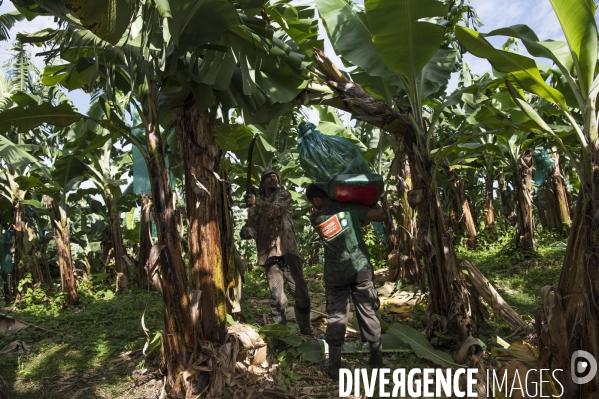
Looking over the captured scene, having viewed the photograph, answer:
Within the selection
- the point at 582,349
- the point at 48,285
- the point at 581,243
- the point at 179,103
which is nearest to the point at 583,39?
the point at 581,243

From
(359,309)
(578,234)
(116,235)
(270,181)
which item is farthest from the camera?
(116,235)

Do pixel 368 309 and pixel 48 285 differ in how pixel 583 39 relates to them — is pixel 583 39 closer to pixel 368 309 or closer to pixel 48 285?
pixel 368 309

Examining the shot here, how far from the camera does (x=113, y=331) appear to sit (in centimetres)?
630

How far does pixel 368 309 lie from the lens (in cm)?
429

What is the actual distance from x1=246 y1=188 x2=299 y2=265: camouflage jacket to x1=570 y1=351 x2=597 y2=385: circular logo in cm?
305

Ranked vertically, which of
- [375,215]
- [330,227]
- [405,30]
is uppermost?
[405,30]

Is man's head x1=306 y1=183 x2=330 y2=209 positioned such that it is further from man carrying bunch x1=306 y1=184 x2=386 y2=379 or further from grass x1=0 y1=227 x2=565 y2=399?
grass x1=0 y1=227 x2=565 y2=399

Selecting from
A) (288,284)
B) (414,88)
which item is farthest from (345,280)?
(414,88)

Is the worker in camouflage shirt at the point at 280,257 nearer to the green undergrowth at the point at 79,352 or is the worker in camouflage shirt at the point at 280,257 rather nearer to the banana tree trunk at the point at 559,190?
the green undergrowth at the point at 79,352

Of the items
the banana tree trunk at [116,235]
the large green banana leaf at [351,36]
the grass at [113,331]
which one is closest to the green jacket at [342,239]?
the grass at [113,331]

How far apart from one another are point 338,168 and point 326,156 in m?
0.17

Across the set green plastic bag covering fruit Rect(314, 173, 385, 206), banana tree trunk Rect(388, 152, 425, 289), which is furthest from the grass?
green plastic bag covering fruit Rect(314, 173, 385, 206)

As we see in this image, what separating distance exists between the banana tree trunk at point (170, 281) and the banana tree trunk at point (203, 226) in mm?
162

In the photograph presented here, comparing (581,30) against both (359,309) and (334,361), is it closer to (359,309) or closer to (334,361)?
(359,309)
